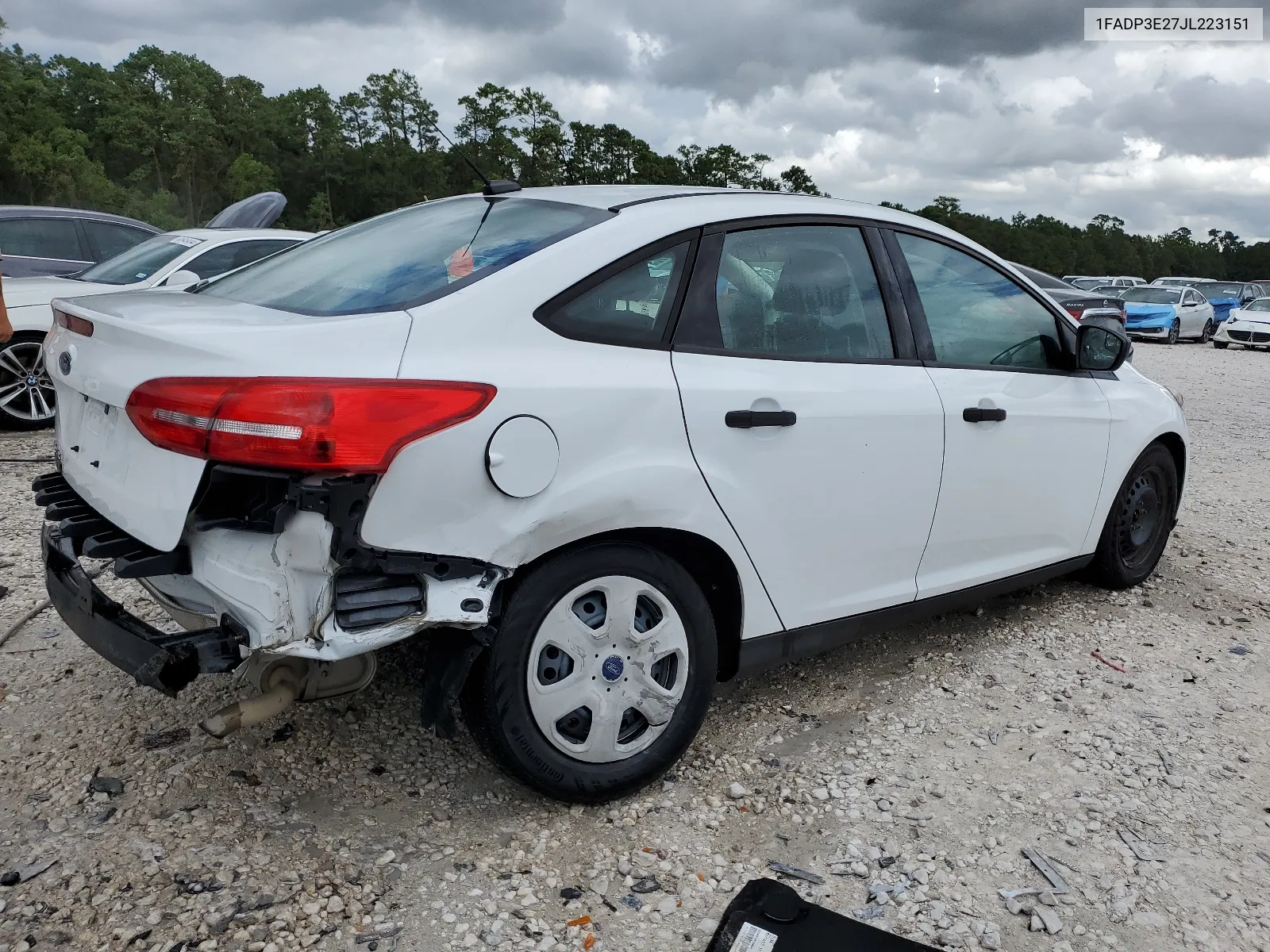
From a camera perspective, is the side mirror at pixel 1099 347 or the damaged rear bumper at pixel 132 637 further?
the side mirror at pixel 1099 347

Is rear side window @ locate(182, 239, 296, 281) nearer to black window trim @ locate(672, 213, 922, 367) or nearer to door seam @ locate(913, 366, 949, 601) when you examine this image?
black window trim @ locate(672, 213, 922, 367)

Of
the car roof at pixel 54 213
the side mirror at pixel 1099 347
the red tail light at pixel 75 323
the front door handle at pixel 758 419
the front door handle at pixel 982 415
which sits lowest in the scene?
the front door handle at pixel 982 415

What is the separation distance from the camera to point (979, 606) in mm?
4414

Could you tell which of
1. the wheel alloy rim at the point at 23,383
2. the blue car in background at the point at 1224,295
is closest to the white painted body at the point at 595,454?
the wheel alloy rim at the point at 23,383

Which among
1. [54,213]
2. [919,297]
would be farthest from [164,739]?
[54,213]

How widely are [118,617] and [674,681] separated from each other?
4.63ft

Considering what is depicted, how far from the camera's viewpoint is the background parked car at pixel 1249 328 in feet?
74.2

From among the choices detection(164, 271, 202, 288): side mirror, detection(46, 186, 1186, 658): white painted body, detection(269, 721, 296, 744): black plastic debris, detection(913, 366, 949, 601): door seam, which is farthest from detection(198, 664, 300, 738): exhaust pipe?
detection(913, 366, 949, 601): door seam

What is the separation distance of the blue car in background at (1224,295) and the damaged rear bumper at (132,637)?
3189cm

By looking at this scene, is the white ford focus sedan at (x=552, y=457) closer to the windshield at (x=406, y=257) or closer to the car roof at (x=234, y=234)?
the windshield at (x=406, y=257)

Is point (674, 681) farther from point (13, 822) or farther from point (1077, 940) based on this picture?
point (13, 822)

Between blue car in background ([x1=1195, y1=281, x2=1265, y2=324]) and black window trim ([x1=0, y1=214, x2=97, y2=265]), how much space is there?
2901 centimetres

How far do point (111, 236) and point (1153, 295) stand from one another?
24022 millimetres

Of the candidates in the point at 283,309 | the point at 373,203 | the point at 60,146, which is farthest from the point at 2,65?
the point at 283,309
